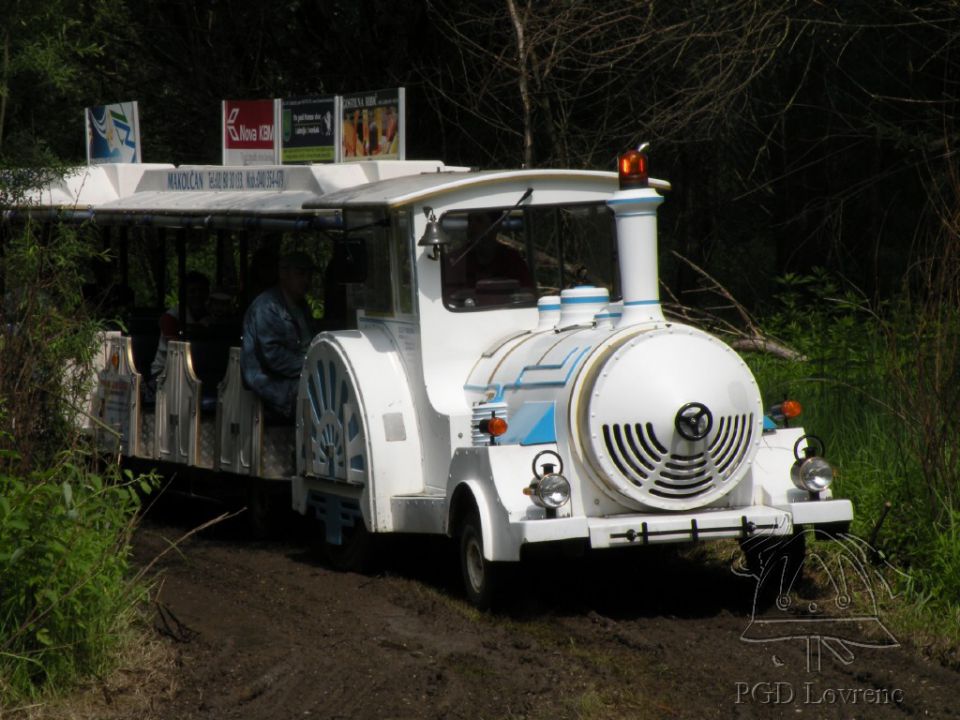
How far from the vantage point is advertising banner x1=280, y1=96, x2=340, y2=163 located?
12.1 m

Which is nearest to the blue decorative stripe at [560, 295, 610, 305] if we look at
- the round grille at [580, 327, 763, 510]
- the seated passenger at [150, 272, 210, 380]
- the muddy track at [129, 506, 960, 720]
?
the round grille at [580, 327, 763, 510]

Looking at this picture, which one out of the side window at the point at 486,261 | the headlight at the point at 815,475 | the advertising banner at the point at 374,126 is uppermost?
the advertising banner at the point at 374,126

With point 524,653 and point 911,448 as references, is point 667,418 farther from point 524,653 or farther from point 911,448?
point 911,448

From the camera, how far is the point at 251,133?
1294cm

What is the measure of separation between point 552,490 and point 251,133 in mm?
6117

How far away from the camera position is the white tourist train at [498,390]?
26.3ft

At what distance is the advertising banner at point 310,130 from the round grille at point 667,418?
467 centimetres

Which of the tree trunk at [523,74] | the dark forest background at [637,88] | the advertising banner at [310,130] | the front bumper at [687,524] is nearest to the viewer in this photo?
the front bumper at [687,524]

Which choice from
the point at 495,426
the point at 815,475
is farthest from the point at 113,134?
the point at 815,475

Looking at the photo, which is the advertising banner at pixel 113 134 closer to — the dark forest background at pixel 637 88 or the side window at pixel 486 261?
the dark forest background at pixel 637 88

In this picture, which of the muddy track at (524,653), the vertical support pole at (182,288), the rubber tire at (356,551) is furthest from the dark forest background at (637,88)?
the muddy track at (524,653)

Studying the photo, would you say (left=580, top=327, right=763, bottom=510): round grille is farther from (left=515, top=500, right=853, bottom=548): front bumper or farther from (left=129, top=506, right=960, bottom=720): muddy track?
(left=129, top=506, right=960, bottom=720): muddy track

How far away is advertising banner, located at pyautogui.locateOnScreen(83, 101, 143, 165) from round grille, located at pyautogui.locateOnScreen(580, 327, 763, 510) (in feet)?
24.2

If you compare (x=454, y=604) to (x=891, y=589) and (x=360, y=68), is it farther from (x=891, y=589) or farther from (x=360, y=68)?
(x=360, y=68)
